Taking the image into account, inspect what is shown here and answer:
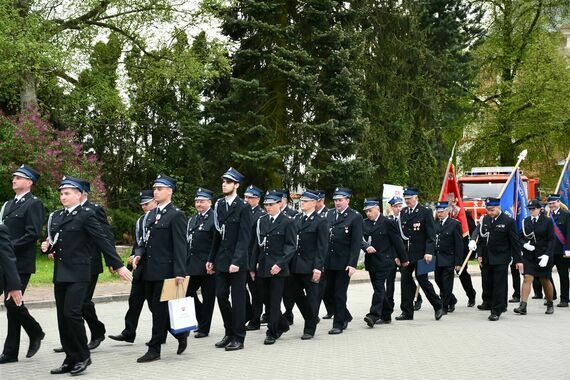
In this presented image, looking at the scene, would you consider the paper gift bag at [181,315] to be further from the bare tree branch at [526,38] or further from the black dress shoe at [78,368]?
the bare tree branch at [526,38]

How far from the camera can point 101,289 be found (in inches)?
707

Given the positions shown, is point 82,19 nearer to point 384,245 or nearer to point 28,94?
point 28,94

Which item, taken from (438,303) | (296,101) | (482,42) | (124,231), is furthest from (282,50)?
(482,42)

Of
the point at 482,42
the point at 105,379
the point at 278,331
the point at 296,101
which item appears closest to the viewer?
the point at 105,379

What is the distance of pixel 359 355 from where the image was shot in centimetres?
1016

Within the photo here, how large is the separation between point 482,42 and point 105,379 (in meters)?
36.4

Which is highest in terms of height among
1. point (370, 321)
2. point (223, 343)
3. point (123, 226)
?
point (123, 226)

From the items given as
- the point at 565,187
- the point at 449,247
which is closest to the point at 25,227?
the point at 449,247

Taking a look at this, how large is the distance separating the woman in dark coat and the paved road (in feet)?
4.92

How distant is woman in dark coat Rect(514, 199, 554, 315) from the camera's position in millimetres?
15156

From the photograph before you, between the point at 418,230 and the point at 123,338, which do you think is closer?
the point at 123,338

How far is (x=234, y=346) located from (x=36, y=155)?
16.0 m

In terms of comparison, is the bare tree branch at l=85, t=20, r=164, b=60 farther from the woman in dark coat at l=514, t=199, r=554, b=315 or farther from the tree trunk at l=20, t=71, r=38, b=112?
the woman in dark coat at l=514, t=199, r=554, b=315

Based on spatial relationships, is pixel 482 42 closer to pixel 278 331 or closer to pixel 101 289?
pixel 101 289
